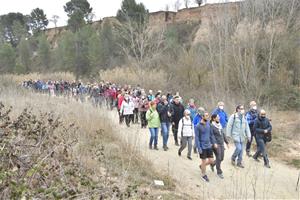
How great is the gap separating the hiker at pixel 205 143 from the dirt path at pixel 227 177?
525 millimetres

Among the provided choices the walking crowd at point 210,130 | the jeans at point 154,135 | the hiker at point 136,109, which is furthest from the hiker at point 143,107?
the jeans at point 154,135

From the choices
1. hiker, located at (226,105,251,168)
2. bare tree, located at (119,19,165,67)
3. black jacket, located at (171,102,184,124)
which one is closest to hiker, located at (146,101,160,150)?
black jacket, located at (171,102,184,124)

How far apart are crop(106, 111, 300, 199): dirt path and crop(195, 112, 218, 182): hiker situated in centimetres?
52

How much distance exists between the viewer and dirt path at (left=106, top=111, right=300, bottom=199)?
348 inches

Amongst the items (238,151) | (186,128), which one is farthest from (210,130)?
(238,151)

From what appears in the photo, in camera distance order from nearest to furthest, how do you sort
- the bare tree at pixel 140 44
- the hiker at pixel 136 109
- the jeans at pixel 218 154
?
the jeans at pixel 218 154 < the hiker at pixel 136 109 < the bare tree at pixel 140 44

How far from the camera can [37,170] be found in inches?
105

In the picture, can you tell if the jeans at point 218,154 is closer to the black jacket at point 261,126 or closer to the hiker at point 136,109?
the black jacket at point 261,126

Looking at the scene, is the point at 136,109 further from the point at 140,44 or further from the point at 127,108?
the point at 140,44

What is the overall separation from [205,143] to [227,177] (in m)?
1.43

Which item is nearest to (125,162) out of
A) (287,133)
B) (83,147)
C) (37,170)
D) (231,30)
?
(83,147)

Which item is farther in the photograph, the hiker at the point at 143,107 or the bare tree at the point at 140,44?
the bare tree at the point at 140,44

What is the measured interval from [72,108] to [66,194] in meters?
8.52

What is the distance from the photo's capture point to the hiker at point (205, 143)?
9.41 meters
